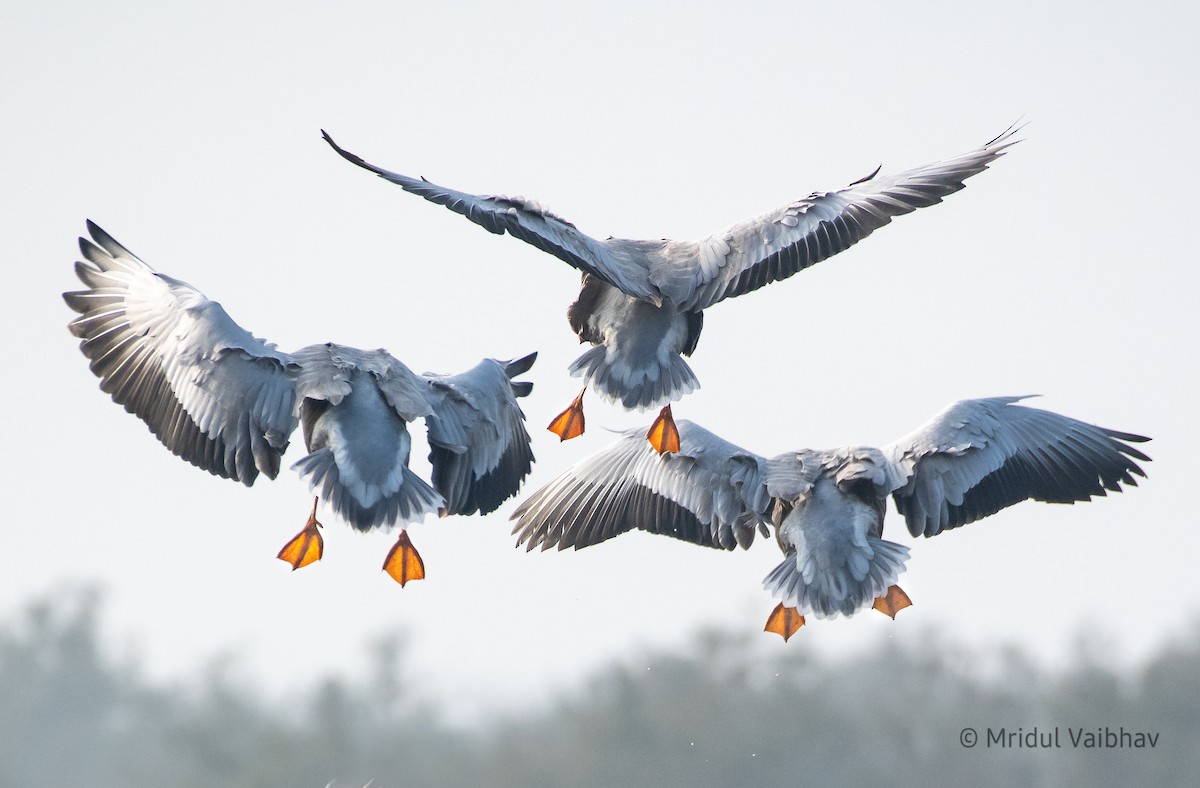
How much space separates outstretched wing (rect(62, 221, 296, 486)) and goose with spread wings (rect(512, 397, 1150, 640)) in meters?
2.90

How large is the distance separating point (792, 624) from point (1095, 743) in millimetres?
17719

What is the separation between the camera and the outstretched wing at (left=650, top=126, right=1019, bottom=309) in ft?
36.6

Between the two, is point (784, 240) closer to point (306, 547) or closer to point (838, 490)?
point (838, 490)

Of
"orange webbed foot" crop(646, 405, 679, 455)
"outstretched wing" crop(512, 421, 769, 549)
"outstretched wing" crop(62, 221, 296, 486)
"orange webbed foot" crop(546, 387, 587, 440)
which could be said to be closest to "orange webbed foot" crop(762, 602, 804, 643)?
"outstretched wing" crop(512, 421, 769, 549)

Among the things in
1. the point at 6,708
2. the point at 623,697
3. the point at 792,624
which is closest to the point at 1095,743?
the point at 623,697

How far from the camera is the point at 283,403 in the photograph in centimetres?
1066

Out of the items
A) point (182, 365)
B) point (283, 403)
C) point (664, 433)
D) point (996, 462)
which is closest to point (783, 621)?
point (664, 433)

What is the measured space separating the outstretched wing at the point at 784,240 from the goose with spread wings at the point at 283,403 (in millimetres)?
1466

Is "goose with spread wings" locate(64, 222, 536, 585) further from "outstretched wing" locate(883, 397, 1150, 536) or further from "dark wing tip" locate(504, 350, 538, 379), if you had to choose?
"outstretched wing" locate(883, 397, 1150, 536)

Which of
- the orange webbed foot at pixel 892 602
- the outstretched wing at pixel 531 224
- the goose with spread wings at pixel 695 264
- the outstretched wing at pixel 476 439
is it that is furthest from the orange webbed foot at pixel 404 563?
the orange webbed foot at pixel 892 602

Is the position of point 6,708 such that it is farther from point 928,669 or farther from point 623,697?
point 928,669

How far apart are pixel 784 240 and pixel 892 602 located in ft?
7.91

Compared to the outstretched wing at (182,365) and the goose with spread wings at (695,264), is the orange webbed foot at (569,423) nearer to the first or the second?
the goose with spread wings at (695,264)

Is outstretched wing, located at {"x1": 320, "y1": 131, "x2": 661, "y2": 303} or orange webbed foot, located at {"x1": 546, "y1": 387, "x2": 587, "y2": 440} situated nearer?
outstretched wing, located at {"x1": 320, "y1": 131, "x2": 661, "y2": 303}
